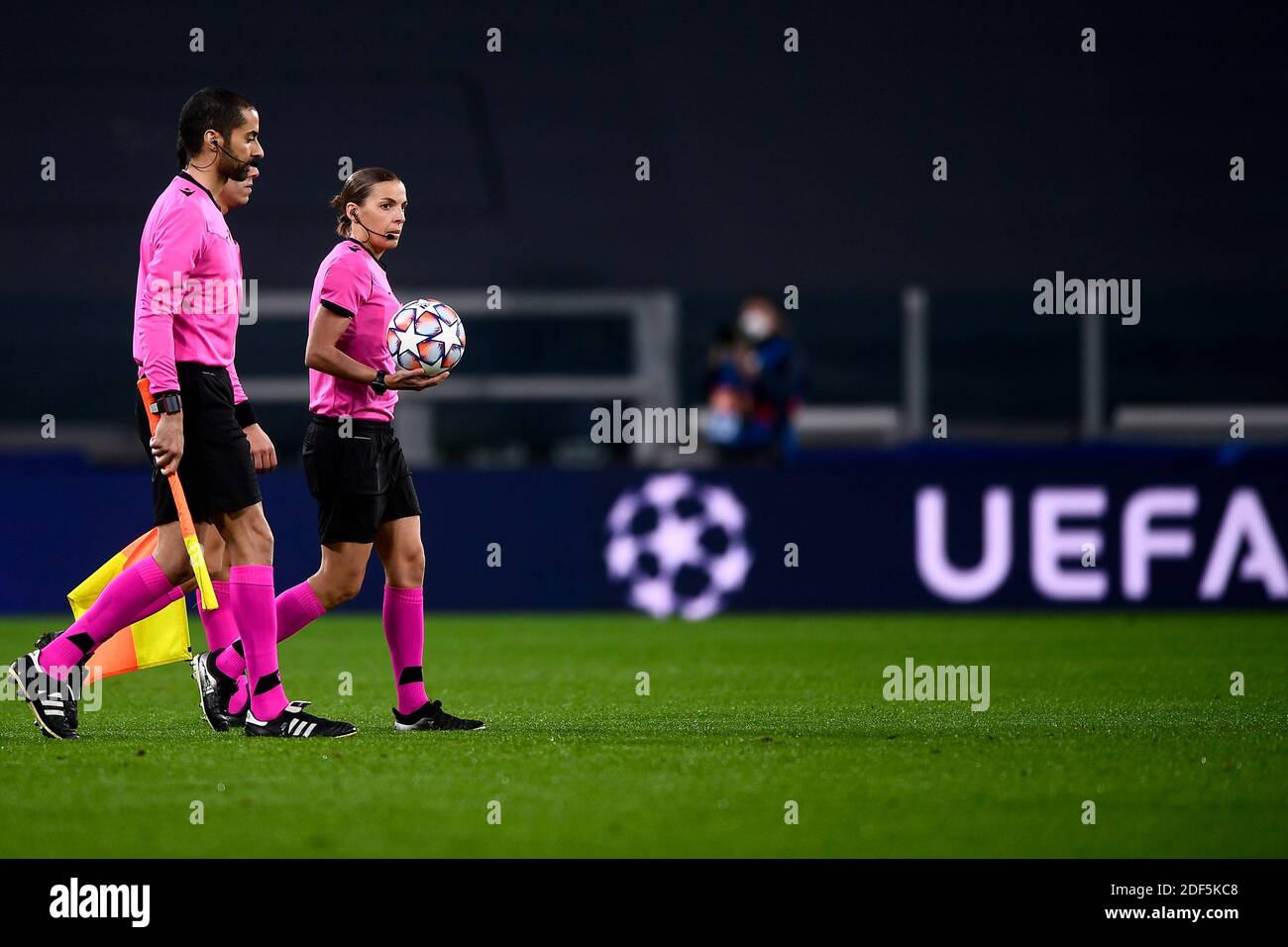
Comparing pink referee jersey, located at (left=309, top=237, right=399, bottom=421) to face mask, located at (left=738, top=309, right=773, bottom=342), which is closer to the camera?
pink referee jersey, located at (left=309, top=237, right=399, bottom=421)

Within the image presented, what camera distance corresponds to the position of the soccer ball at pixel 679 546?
13.4 metres

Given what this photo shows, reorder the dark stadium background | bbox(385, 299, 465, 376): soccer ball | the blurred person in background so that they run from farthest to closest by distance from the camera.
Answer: the dark stadium background
the blurred person in background
bbox(385, 299, 465, 376): soccer ball

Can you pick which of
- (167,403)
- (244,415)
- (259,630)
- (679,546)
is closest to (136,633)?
(259,630)

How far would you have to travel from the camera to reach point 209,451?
21.3ft

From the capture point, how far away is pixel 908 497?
1345 cm

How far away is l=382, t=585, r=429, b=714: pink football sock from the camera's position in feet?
22.7

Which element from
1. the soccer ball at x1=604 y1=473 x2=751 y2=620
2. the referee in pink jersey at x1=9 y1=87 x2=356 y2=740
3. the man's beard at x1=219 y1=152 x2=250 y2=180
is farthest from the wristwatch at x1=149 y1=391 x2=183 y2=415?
the soccer ball at x1=604 y1=473 x2=751 y2=620

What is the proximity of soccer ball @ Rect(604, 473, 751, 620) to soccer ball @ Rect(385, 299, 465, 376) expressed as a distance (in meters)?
6.47

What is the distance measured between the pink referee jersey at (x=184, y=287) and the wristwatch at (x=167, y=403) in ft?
0.07

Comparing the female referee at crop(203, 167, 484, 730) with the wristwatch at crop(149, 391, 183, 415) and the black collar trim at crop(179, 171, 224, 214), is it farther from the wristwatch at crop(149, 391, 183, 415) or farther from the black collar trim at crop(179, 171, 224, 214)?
the wristwatch at crop(149, 391, 183, 415)

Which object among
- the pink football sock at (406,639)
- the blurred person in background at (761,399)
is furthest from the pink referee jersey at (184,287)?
the blurred person in background at (761,399)

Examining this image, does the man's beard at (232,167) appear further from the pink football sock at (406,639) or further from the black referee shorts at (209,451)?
the pink football sock at (406,639)

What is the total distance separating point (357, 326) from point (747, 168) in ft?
37.5
